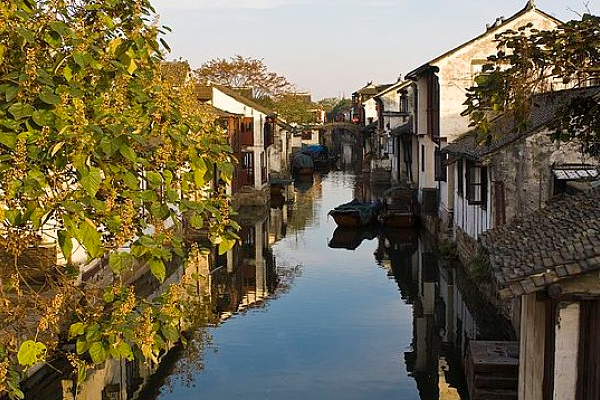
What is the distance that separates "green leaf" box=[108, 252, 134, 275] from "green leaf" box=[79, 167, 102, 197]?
49 cm

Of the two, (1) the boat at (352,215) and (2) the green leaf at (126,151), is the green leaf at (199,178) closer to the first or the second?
(2) the green leaf at (126,151)

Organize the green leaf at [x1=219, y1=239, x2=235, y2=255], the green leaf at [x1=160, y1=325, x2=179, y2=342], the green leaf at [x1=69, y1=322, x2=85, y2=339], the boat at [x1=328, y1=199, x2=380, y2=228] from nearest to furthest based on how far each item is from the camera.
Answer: the green leaf at [x1=69, y1=322, x2=85, y2=339] < the green leaf at [x1=160, y1=325, x2=179, y2=342] < the green leaf at [x1=219, y1=239, x2=235, y2=255] < the boat at [x1=328, y1=199, x2=380, y2=228]

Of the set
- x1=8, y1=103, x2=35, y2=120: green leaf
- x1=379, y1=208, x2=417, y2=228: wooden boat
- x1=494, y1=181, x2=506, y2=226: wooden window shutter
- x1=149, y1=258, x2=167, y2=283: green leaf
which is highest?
x1=8, y1=103, x2=35, y2=120: green leaf

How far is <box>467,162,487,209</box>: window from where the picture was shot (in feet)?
66.9

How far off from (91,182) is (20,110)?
0.62m

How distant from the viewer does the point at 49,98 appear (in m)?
3.82

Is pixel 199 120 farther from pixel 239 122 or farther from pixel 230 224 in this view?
pixel 239 122

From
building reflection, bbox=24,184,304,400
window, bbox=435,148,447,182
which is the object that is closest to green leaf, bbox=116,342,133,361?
building reflection, bbox=24,184,304,400

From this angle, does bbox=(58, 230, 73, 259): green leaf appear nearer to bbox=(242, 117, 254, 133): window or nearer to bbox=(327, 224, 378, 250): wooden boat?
bbox=(327, 224, 378, 250): wooden boat

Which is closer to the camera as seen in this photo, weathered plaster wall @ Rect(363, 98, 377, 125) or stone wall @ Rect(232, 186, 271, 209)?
stone wall @ Rect(232, 186, 271, 209)

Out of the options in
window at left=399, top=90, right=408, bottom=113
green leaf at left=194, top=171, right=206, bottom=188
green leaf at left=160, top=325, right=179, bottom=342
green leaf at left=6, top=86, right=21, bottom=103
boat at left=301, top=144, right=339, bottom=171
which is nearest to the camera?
green leaf at left=6, top=86, right=21, bottom=103

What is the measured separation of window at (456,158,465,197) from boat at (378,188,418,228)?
22.4 ft

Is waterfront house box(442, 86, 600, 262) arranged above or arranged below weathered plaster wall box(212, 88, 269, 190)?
below

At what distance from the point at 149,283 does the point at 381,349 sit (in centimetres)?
790
